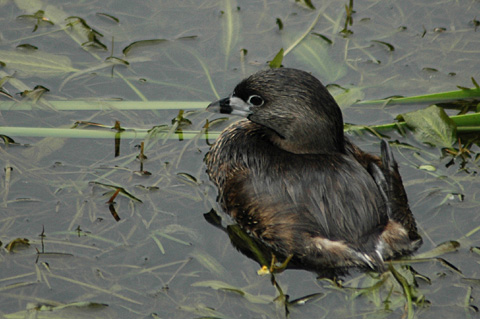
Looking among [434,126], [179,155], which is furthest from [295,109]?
[434,126]

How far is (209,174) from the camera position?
632 centimetres

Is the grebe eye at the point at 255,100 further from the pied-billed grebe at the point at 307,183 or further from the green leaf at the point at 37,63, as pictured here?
the green leaf at the point at 37,63

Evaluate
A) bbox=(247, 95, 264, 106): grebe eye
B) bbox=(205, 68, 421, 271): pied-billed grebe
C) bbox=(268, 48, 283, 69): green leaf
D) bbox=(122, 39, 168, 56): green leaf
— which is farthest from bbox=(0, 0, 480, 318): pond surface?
bbox=(247, 95, 264, 106): grebe eye

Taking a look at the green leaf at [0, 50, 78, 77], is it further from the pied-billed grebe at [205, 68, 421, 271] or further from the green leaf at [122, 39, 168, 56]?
the pied-billed grebe at [205, 68, 421, 271]

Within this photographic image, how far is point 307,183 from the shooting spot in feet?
18.1

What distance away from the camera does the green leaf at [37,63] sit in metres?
7.04

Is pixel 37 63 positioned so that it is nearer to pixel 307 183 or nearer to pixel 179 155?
pixel 179 155

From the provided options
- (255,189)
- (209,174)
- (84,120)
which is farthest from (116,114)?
(255,189)

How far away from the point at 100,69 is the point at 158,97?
2.18 feet

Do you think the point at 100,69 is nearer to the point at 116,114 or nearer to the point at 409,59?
the point at 116,114

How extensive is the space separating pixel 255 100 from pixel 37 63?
2272mm

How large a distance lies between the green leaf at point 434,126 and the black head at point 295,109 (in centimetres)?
107

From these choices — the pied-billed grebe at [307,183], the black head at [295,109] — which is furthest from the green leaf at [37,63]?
the black head at [295,109]

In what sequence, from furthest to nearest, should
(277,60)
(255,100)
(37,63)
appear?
(37,63)
(277,60)
(255,100)
